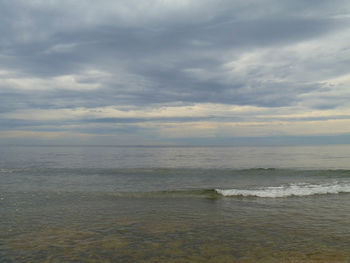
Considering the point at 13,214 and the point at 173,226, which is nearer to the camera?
the point at 173,226

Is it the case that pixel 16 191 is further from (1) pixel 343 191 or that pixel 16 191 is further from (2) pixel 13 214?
(1) pixel 343 191

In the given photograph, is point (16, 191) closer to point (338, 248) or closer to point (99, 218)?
point (99, 218)

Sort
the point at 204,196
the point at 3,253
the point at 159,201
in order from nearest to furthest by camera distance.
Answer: the point at 3,253 < the point at 159,201 < the point at 204,196

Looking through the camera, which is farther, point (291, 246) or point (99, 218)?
point (99, 218)

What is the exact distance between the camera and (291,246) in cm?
927

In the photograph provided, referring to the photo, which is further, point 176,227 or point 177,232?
point 176,227

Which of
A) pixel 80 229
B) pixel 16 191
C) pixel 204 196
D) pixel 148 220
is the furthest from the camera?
pixel 16 191

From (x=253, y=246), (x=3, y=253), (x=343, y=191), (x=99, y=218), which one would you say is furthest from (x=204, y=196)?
(x=3, y=253)

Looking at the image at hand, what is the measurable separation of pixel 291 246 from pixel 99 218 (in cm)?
916

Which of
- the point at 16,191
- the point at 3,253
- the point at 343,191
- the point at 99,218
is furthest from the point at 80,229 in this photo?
the point at 343,191

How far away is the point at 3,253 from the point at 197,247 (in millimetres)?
6867

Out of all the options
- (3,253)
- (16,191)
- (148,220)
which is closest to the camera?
(3,253)

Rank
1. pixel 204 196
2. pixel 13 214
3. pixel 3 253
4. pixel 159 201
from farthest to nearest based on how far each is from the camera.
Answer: pixel 204 196 → pixel 159 201 → pixel 13 214 → pixel 3 253

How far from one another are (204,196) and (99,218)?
8.62m
